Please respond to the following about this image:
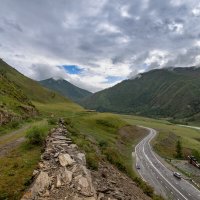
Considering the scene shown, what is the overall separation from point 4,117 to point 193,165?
82209 mm

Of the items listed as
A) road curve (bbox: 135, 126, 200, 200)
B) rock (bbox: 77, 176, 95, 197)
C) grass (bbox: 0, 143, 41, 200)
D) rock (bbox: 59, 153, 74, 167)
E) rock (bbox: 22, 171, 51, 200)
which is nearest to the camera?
rock (bbox: 22, 171, 51, 200)

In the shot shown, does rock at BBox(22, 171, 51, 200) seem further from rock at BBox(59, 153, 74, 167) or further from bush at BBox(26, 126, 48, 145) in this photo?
bush at BBox(26, 126, 48, 145)

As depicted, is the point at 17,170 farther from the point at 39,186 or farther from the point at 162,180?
the point at 162,180

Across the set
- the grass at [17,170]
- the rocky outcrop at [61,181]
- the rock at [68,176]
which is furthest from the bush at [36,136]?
the rock at [68,176]

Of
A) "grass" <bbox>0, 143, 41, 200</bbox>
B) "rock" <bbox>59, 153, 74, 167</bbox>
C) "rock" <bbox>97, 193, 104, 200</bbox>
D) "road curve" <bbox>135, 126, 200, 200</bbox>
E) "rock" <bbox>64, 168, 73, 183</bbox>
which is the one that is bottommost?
"road curve" <bbox>135, 126, 200, 200</bbox>

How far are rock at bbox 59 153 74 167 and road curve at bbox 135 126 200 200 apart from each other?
42.5 m

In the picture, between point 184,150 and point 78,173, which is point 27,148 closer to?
point 78,173

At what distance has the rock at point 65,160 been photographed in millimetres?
26250

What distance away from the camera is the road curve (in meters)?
70.2

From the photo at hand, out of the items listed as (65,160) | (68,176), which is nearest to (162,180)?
(65,160)

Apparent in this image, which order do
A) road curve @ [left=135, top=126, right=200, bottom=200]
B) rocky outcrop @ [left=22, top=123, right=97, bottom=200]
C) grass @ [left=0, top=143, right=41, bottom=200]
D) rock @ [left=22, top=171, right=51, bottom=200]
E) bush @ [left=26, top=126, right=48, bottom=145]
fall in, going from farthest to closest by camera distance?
road curve @ [left=135, top=126, right=200, bottom=200]
bush @ [left=26, top=126, right=48, bottom=145]
grass @ [left=0, top=143, right=41, bottom=200]
rocky outcrop @ [left=22, top=123, right=97, bottom=200]
rock @ [left=22, top=171, right=51, bottom=200]

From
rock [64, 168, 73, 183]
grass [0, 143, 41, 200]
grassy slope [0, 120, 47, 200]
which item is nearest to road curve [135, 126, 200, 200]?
grassy slope [0, 120, 47, 200]

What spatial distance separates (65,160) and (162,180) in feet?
200

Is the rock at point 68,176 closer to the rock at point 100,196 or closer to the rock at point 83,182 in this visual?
A: the rock at point 83,182
